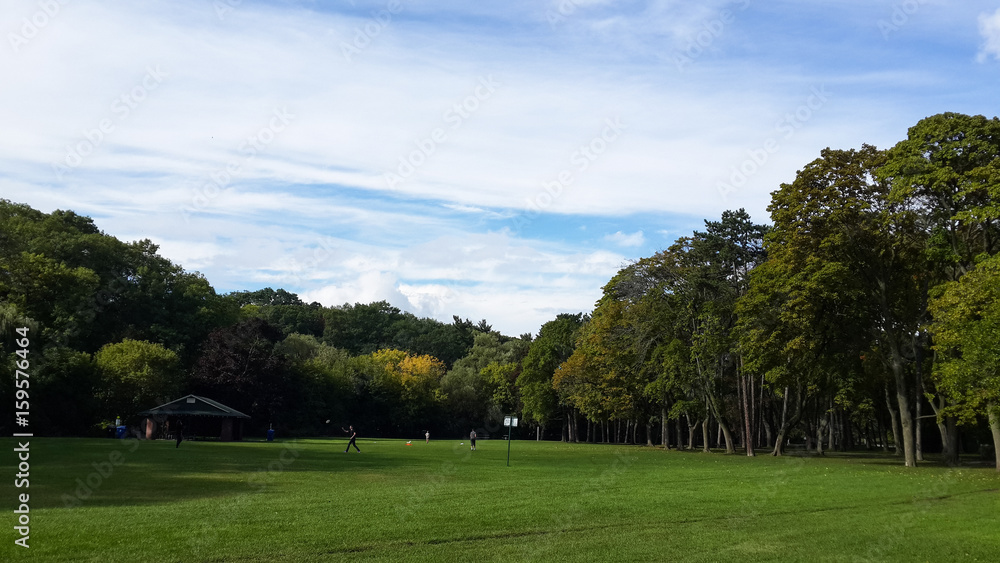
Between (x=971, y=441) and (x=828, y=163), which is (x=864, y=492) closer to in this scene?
(x=828, y=163)

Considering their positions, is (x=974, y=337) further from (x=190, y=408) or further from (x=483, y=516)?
(x=190, y=408)

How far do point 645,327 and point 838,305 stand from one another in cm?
1697

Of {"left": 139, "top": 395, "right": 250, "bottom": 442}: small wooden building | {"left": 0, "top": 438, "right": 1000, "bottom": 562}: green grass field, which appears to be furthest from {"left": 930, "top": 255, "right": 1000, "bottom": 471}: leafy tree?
{"left": 139, "top": 395, "right": 250, "bottom": 442}: small wooden building

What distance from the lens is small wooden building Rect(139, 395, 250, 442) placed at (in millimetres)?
57844

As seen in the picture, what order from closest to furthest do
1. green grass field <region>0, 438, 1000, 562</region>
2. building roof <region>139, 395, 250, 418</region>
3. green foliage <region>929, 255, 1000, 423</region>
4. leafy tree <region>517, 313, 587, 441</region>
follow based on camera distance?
green grass field <region>0, 438, 1000, 562</region> → green foliage <region>929, 255, 1000, 423</region> → building roof <region>139, 395, 250, 418</region> → leafy tree <region>517, 313, 587, 441</region>

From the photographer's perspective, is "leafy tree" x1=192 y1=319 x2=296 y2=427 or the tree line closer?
the tree line

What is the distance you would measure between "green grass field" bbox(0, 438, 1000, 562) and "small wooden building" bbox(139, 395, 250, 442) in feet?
103

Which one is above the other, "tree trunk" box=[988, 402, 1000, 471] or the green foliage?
the green foliage

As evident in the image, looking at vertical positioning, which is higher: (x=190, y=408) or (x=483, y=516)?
(x=190, y=408)

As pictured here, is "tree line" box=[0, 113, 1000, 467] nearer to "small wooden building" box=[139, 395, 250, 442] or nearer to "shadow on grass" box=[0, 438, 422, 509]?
"small wooden building" box=[139, 395, 250, 442]

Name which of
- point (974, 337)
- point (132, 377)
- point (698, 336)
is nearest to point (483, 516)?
point (974, 337)

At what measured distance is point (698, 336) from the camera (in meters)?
50.4

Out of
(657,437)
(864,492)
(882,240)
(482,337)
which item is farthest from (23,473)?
(482,337)

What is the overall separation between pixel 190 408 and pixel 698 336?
38.1 meters
